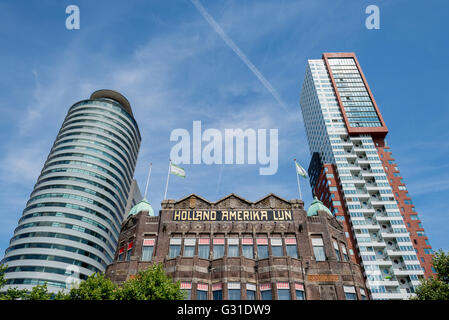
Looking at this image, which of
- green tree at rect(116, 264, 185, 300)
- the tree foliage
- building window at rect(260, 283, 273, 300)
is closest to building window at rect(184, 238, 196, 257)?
the tree foliage

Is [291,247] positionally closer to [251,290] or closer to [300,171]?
[251,290]

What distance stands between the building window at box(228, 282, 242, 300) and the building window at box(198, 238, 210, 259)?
427 centimetres

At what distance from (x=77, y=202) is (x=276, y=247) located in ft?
216

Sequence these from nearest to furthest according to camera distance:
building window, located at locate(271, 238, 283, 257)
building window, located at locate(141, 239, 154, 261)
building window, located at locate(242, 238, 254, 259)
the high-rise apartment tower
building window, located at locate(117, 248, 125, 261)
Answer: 1. building window, located at locate(271, 238, 283, 257)
2. building window, located at locate(242, 238, 254, 259)
3. building window, located at locate(141, 239, 154, 261)
4. building window, located at locate(117, 248, 125, 261)
5. the high-rise apartment tower

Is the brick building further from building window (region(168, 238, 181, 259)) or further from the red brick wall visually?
the red brick wall

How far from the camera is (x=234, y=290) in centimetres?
2908

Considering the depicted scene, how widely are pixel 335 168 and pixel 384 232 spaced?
76.0 ft

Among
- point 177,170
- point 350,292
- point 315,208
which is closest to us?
point 350,292

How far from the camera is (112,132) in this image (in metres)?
94.0

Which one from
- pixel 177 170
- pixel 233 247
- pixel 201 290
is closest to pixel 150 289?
pixel 201 290

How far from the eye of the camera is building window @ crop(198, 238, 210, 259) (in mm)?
32156

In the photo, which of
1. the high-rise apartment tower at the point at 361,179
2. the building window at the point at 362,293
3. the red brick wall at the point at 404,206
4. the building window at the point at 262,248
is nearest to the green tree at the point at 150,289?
the building window at the point at 262,248

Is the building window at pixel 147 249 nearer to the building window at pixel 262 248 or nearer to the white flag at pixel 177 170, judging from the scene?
the white flag at pixel 177 170
